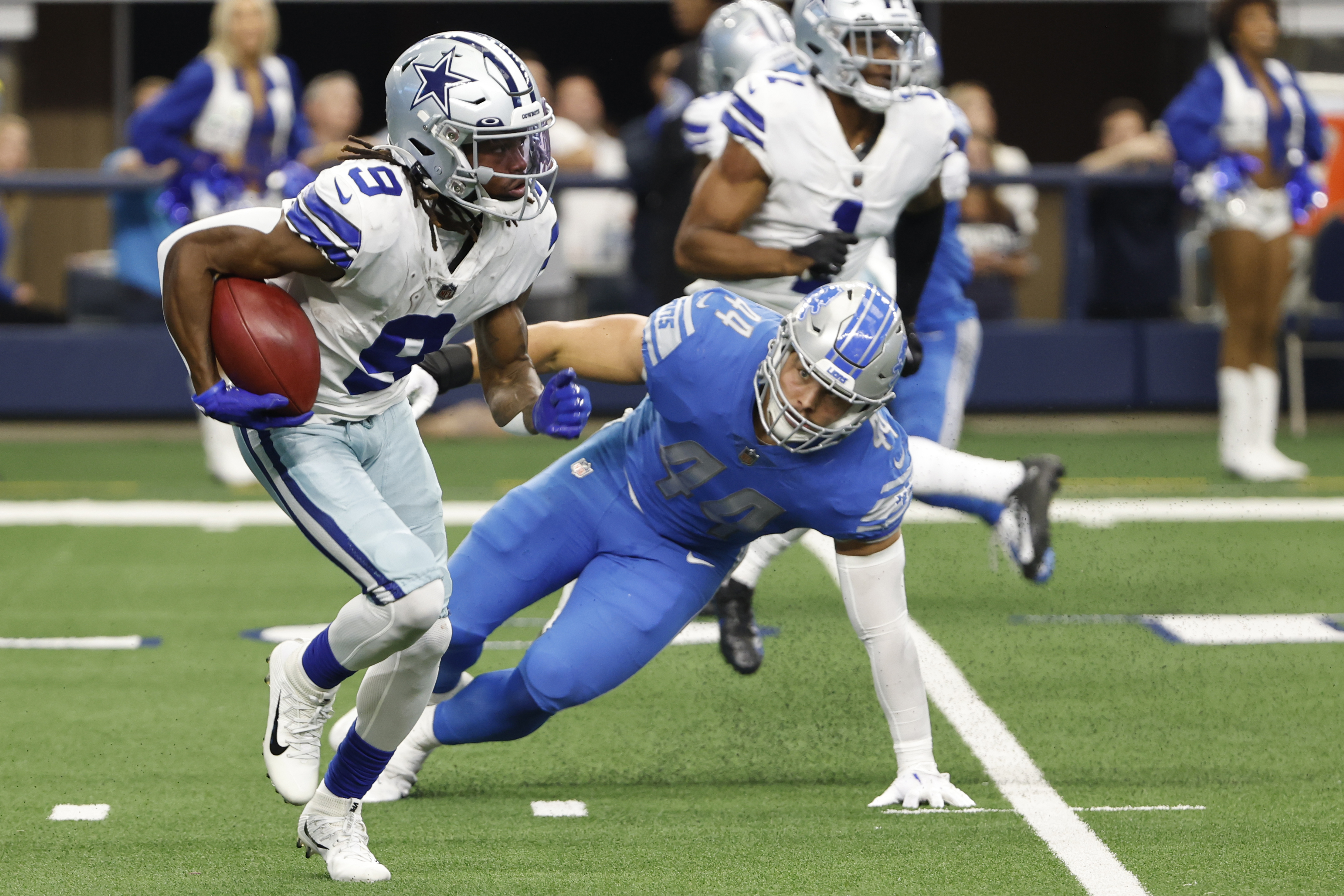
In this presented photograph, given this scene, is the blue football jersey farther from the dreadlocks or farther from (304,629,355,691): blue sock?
(304,629,355,691): blue sock

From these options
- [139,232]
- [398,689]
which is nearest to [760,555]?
[398,689]

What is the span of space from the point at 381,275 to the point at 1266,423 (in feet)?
20.3

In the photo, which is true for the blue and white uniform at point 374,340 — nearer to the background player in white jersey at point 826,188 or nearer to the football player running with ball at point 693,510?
the football player running with ball at point 693,510

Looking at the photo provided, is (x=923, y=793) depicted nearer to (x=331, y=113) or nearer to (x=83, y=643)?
(x=83, y=643)

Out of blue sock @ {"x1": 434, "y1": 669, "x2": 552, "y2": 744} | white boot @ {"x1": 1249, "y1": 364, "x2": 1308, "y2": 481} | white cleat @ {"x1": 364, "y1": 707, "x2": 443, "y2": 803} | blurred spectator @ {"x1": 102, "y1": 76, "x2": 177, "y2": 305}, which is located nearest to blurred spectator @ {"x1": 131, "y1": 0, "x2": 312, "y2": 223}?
blurred spectator @ {"x1": 102, "y1": 76, "x2": 177, "y2": 305}

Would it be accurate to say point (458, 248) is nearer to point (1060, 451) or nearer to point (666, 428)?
point (666, 428)

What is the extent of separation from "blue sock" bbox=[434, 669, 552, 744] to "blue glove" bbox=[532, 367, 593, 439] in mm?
556

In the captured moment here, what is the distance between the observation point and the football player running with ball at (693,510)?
12.8 ft

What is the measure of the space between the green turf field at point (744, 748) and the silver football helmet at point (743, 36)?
1767 mm

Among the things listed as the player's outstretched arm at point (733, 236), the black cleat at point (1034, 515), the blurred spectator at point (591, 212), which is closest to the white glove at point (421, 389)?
the player's outstretched arm at point (733, 236)

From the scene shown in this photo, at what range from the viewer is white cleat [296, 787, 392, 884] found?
3.65 meters

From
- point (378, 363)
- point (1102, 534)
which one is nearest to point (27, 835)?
point (378, 363)

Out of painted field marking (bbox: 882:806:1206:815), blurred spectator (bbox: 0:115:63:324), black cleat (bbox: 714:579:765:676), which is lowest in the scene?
blurred spectator (bbox: 0:115:63:324)

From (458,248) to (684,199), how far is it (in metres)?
5.28
